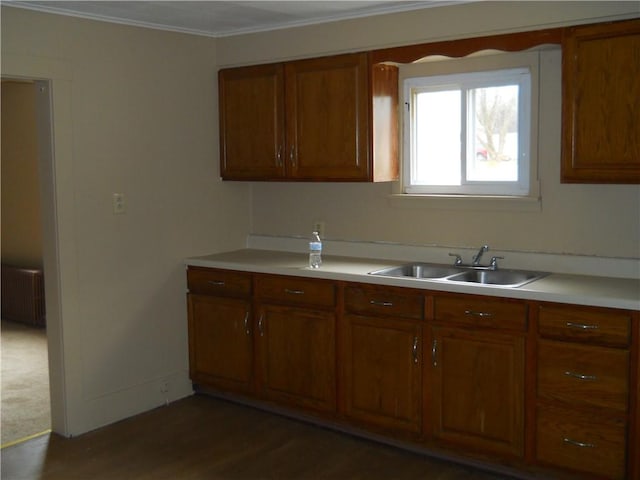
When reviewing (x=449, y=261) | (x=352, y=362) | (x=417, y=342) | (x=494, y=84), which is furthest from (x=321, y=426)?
(x=494, y=84)

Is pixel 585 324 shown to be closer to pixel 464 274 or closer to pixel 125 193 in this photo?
pixel 464 274

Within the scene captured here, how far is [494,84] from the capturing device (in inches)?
151

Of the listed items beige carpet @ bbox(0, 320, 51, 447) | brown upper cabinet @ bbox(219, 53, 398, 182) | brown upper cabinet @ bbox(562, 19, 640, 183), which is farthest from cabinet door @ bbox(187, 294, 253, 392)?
brown upper cabinet @ bbox(562, 19, 640, 183)

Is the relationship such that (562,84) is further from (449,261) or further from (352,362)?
(352,362)

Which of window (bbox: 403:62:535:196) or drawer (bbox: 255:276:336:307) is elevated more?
window (bbox: 403:62:535:196)

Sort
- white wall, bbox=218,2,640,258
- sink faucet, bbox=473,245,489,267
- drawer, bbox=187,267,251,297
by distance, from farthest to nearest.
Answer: drawer, bbox=187,267,251,297
sink faucet, bbox=473,245,489,267
white wall, bbox=218,2,640,258

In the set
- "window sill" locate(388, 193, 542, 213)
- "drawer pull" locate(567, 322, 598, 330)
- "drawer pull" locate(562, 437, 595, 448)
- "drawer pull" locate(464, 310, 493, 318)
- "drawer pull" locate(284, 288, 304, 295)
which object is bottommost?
"drawer pull" locate(562, 437, 595, 448)

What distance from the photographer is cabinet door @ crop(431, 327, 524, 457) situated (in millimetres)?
3256

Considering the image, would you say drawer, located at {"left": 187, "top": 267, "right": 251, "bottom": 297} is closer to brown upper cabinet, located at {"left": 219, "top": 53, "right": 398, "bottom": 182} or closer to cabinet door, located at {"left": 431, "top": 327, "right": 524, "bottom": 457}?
brown upper cabinet, located at {"left": 219, "top": 53, "right": 398, "bottom": 182}

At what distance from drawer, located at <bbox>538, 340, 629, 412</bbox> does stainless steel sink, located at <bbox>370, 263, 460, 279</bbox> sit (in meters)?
0.84

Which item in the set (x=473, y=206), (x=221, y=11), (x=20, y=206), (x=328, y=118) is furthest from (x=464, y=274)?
(x=20, y=206)

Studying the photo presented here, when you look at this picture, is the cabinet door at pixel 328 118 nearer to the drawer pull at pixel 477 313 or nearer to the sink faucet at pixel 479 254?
the sink faucet at pixel 479 254

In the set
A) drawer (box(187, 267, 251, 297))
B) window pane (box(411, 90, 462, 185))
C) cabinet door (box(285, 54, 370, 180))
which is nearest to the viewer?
cabinet door (box(285, 54, 370, 180))

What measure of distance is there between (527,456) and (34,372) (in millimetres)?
3428
